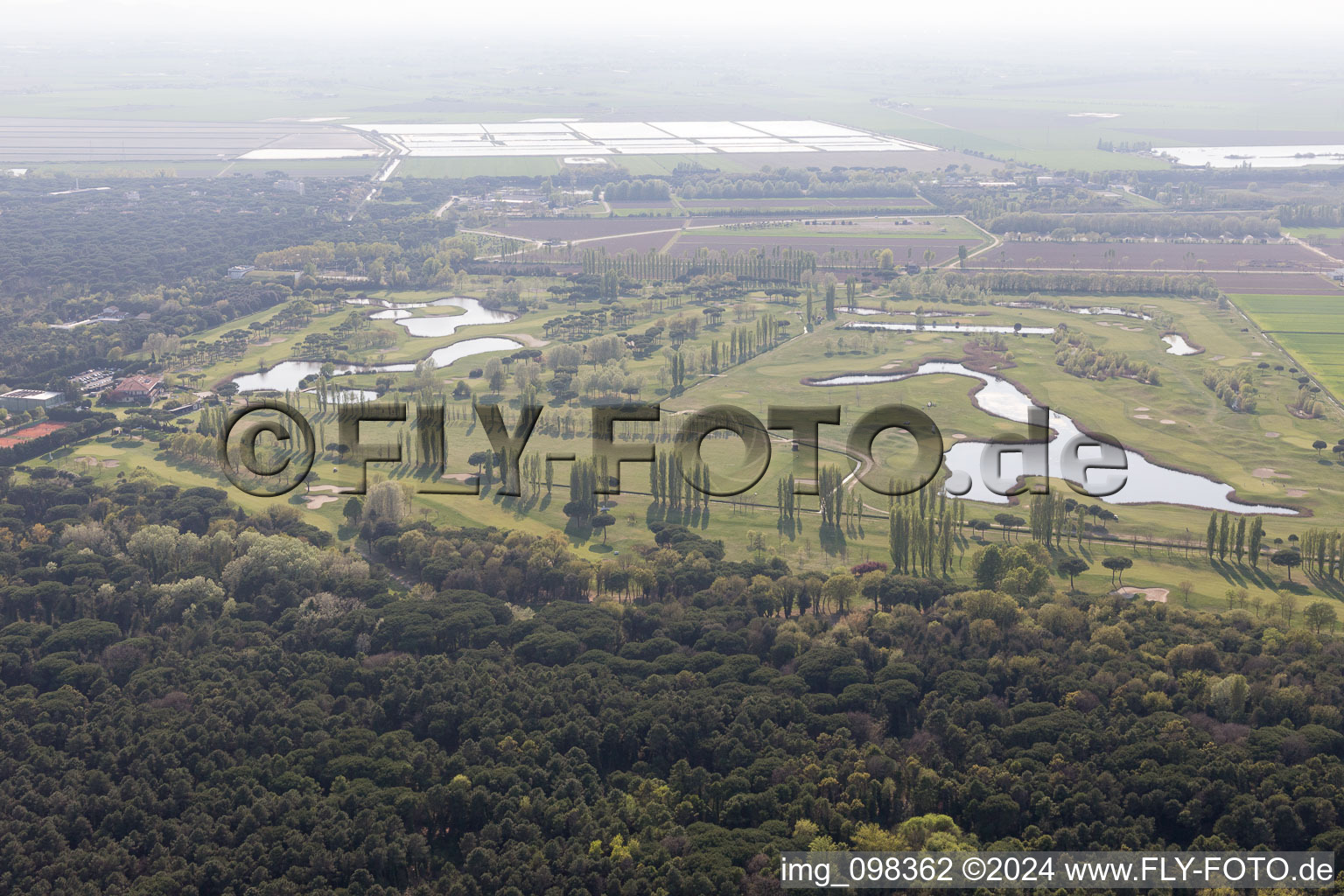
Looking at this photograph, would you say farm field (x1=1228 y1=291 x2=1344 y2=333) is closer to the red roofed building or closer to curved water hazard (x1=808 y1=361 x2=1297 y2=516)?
curved water hazard (x1=808 y1=361 x2=1297 y2=516)

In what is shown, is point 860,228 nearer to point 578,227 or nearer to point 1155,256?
point 1155,256

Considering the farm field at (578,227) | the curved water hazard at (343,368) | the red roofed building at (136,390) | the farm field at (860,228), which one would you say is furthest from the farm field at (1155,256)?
the red roofed building at (136,390)

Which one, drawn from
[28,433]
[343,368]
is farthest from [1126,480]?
[28,433]

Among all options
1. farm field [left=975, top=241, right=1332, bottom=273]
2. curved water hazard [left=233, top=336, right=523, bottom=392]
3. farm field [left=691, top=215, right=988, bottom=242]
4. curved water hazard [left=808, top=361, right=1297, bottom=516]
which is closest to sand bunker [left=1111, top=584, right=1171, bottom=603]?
curved water hazard [left=808, top=361, right=1297, bottom=516]

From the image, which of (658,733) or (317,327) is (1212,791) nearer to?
(658,733)

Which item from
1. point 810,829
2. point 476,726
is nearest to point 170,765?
point 476,726
